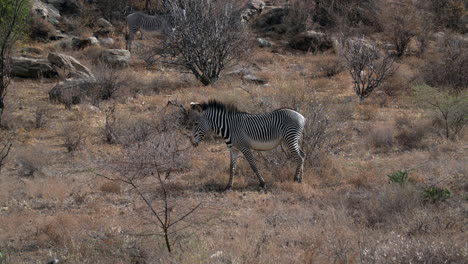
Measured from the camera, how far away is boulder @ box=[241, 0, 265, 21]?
3077 cm

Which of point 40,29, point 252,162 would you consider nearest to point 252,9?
point 40,29

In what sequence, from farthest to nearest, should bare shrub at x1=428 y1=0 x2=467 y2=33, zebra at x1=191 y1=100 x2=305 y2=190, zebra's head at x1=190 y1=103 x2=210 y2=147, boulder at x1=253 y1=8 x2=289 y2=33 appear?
1. boulder at x1=253 y1=8 x2=289 y2=33
2. bare shrub at x1=428 y1=0 x2=467 y2=33
3. zebra's head at x1=190 y1=103 x2=210 y2=147
4. zebra at x1=191 y1=100 x2=305 y2=190

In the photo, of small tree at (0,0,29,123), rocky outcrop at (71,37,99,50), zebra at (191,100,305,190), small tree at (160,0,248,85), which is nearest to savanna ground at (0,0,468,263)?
zebra at (191,100,305,190)

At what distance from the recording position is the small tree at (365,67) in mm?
18625

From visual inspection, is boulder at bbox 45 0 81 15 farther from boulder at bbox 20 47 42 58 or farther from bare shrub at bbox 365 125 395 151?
bare shrub at bbox 365 125 395 151

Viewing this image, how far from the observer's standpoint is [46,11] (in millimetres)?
28391

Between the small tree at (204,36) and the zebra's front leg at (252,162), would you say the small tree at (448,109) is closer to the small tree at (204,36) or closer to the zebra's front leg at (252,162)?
the zebra's front leg at (252,162)

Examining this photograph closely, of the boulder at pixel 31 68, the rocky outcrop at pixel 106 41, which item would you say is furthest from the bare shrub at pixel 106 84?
the rocky outcrop at pixel 106 41

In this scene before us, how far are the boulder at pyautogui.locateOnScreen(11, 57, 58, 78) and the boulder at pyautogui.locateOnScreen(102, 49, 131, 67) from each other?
2260mm

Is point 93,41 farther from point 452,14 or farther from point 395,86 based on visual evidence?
point 452,14

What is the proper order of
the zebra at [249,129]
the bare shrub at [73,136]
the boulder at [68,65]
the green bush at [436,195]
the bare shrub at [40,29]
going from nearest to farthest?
the green bush at [436,195] → the zebra at [249,129] → the bare shrub at [73,136] → the boulder at [68,65] → the bare shrub at [40,29]

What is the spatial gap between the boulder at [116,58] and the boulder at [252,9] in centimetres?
983

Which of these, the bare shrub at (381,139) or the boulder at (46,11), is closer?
the bare shrub at (381,139)

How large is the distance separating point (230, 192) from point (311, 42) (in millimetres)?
17157
